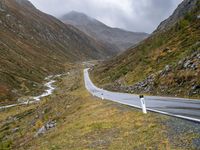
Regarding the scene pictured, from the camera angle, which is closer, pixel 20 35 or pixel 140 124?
pixel 140 124

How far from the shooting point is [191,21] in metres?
65.4

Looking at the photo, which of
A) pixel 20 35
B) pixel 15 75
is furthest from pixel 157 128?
pixel 20 35

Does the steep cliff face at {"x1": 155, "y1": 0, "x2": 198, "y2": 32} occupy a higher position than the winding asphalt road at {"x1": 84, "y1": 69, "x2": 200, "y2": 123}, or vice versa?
the steep cliff face at {"x1": 155, "y1": 0, "x2": 198, "y2": 32}

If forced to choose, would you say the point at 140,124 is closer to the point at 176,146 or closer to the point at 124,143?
the point at 124,143

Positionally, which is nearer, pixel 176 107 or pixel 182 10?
pixel 176 107

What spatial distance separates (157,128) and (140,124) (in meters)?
2.06

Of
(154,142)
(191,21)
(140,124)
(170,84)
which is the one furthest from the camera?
(191,21)

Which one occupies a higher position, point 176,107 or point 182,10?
point 182,10

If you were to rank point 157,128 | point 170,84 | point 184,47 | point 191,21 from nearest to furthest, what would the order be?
1. point 157,128
2. point 170,84
3. point 184,47
4. point 191,21

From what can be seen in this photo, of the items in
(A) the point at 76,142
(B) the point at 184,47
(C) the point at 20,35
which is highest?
(C) the point at 20,35

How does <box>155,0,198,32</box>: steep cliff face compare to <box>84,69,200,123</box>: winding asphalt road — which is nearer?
<box>84,69,200,123</box>: winding asphalt road

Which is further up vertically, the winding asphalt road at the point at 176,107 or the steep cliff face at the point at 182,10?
the steep cliff face at the point at 182,10

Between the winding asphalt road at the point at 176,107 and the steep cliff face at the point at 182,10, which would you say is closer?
the winding asphalt road at the point at 176,107

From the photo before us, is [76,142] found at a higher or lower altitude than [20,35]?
lower
